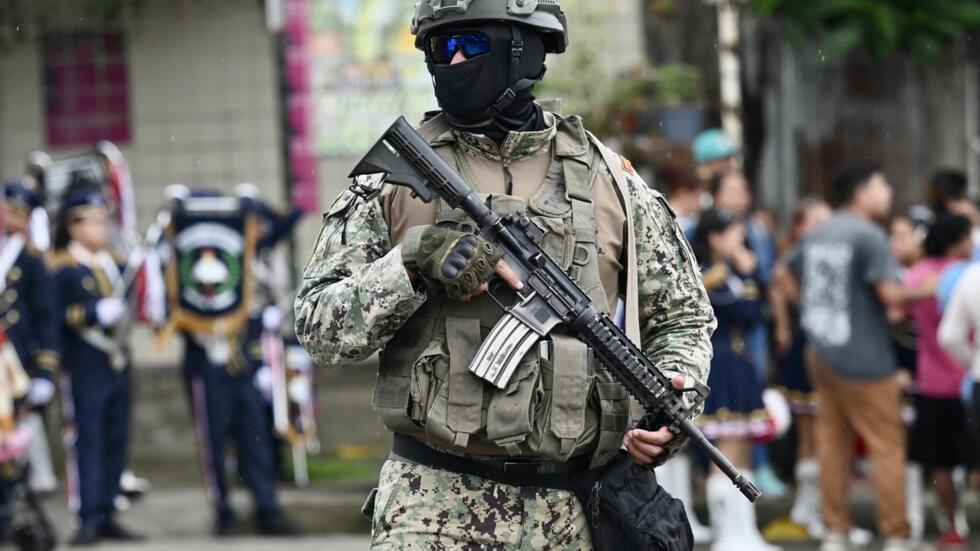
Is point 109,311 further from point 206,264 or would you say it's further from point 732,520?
point 732,520

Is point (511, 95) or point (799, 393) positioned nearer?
point (511, 95)

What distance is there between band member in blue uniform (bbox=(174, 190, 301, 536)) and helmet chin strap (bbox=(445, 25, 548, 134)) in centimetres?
511

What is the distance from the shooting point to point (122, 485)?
31.4 feet

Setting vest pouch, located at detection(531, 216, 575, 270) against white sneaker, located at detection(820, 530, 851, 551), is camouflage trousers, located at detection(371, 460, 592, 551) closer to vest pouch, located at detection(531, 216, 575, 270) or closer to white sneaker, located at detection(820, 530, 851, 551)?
vest pouch, located at detection(531, 216, 575, 270)

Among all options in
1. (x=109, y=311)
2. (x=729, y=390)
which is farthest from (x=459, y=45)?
(x=109, y=311)

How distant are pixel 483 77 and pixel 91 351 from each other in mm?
5616

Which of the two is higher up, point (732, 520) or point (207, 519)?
point (732, 520)

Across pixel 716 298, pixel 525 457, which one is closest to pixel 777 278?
pixel 716 298

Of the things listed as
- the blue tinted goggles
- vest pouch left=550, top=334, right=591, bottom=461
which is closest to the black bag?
vest pouch left=550, top=334, right=591, bottom=461

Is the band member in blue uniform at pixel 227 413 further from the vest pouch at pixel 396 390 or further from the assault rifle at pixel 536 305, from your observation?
the assault rifle at pixel 536 305

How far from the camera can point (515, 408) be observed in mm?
3604

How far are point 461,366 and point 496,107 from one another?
640mm

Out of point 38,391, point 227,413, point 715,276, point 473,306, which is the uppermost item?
point 473,306

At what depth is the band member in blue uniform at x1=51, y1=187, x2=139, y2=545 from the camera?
873 cm
